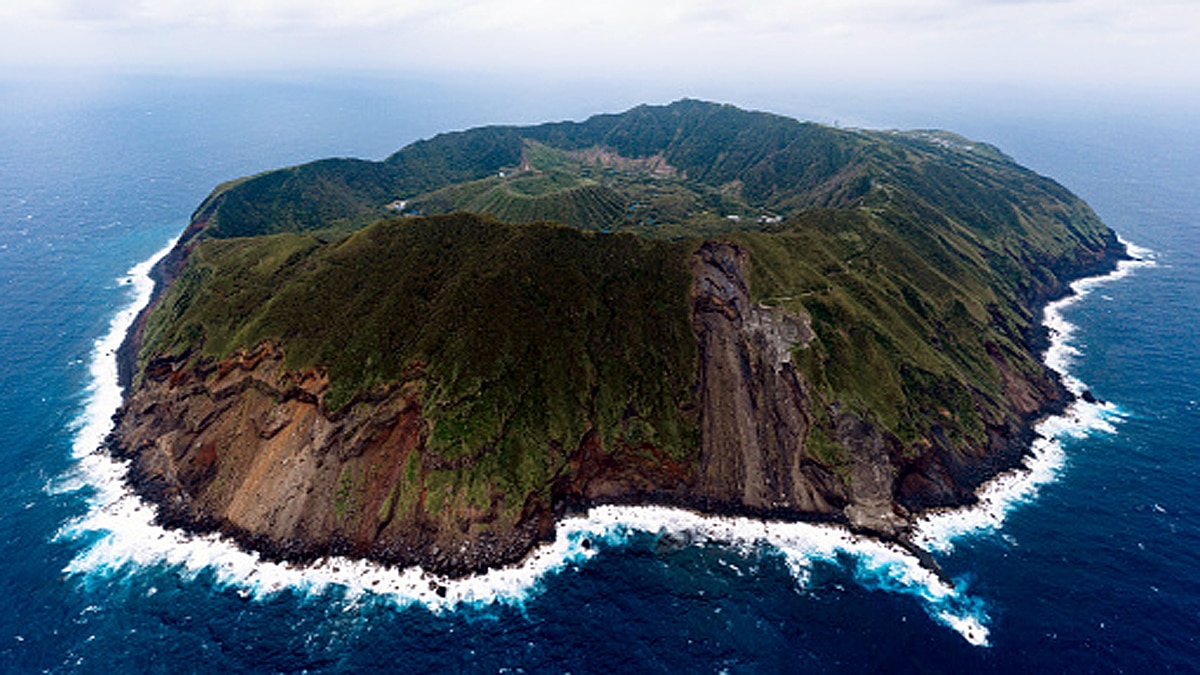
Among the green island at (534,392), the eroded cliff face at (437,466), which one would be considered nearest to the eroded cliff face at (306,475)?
the eroded cliff face at (437,466)

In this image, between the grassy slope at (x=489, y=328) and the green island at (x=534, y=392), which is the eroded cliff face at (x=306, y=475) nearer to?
the green island at (x=534, y=392)

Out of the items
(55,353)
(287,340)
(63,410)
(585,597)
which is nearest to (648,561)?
(585,597)

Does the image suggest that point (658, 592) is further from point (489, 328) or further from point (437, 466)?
point (489, 328)

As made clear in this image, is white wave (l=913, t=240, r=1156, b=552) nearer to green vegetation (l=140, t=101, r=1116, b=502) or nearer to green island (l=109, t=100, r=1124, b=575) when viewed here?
green island (l=109, t=100, r=1124, b=575)

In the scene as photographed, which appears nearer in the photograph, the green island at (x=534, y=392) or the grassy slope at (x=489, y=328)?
the green island at (x=534, y=392)

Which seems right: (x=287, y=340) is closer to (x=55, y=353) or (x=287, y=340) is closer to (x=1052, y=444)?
(x=55, y=353)

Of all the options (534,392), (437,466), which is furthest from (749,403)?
(437,466)
